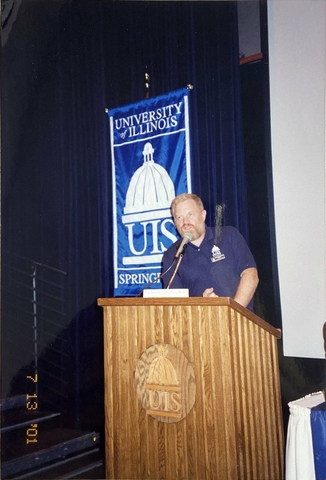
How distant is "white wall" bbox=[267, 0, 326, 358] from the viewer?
7.10ft

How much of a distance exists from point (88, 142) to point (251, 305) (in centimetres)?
199

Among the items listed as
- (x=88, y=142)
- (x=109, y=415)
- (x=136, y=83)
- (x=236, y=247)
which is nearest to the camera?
(x=109, y=415)

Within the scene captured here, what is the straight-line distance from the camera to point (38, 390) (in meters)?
3.43

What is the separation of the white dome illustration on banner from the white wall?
0.85 meters

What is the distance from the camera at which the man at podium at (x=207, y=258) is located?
238cm

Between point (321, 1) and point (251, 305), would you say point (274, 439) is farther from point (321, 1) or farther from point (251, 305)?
point (321, 1)

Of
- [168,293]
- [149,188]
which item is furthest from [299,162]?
[149,188]

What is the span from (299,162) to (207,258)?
0.73 m

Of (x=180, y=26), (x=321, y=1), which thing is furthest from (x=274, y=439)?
(x=180, y=26)

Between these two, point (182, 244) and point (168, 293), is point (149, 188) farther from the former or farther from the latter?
point (168, 293)

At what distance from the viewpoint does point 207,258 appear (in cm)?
244

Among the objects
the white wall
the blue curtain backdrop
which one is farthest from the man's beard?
the blue curtain backdrop

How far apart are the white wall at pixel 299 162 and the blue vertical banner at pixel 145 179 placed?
74cm

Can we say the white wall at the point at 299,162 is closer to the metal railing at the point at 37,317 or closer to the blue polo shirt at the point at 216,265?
the blue polo shirt at the point at 216,265
